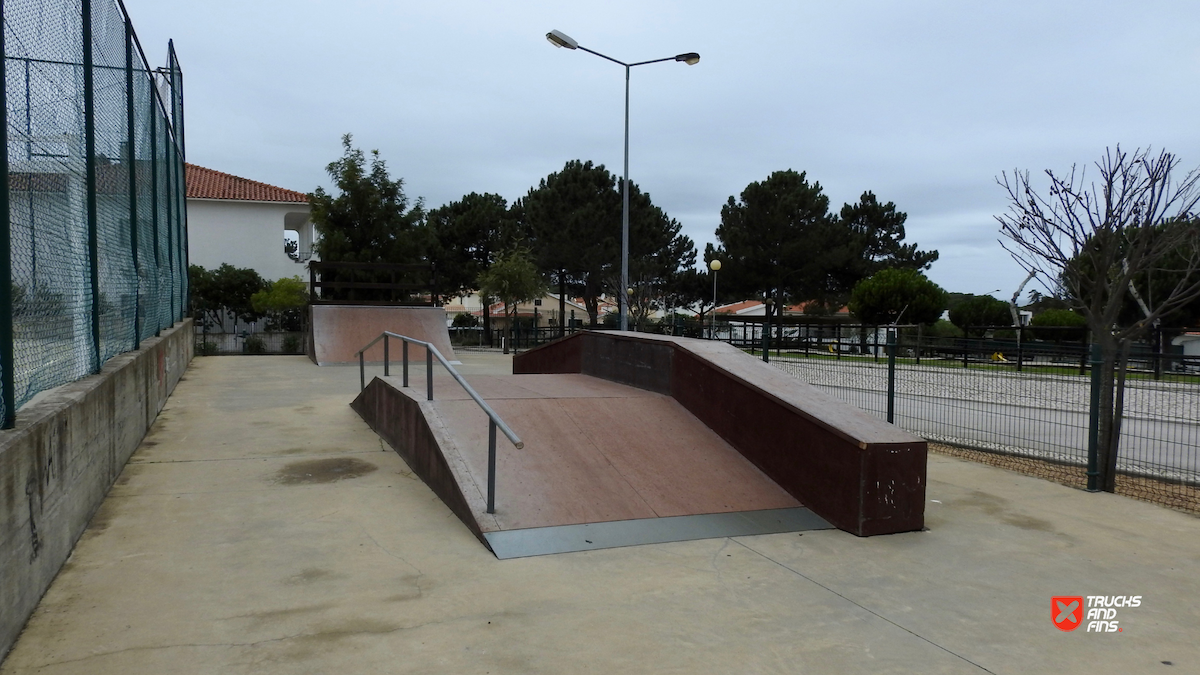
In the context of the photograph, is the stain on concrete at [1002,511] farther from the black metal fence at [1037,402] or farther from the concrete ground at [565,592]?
the black metal fence at [1037,402]

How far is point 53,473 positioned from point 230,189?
40.5 m

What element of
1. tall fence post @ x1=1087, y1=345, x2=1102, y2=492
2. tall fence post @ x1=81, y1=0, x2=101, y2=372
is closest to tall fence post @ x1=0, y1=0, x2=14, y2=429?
tall fence post @ x1=81, y1=0, x2=101, y2=372

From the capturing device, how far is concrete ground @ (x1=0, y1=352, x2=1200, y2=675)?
11.5 ft

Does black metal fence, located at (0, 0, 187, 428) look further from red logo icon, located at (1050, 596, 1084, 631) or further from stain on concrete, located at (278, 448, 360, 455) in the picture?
red logo icon, located at (1050, 596, 1084, 631)

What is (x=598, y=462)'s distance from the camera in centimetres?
645

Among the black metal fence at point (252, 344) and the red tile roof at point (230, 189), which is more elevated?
the red tile roof at point (230, 189)

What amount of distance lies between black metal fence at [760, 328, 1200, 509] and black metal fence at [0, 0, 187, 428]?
25.7 feet

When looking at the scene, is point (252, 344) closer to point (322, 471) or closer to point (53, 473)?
point (322, 471)

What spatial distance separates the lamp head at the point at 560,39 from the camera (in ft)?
55.3

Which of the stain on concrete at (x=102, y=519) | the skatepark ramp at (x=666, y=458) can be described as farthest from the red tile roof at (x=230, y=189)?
the stain on concrete at (x=102, y=519)

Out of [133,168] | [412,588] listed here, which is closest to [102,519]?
[412,588]

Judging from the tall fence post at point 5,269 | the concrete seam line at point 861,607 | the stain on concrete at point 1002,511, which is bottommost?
the stain on concrete at point 1002,511

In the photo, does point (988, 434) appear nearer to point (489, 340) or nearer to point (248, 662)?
point (248, 662)

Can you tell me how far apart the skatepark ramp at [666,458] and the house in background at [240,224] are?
3468cm
